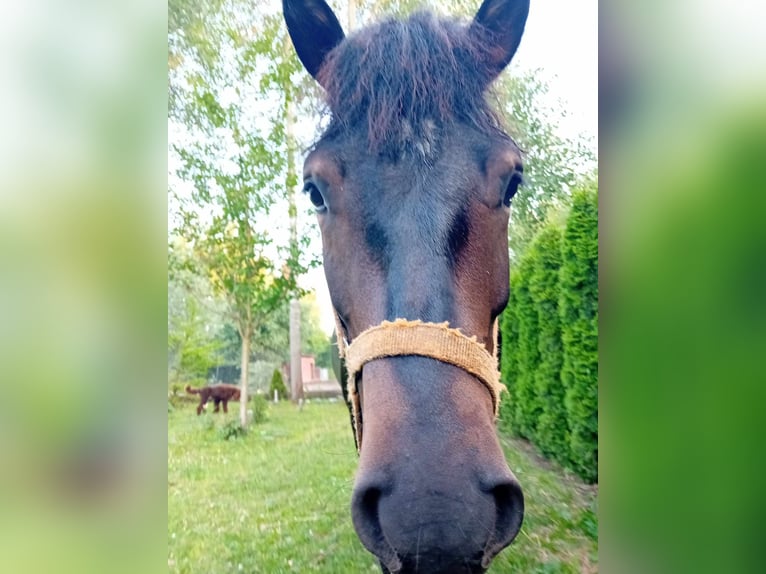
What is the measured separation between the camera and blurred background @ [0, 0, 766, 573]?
1059 mm

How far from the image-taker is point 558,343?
5.87 feet

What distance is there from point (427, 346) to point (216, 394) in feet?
3.20

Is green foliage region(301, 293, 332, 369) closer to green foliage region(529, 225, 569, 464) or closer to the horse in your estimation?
the horse

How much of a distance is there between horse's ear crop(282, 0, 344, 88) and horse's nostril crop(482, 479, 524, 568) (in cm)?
124

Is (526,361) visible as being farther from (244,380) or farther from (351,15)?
(351,15)

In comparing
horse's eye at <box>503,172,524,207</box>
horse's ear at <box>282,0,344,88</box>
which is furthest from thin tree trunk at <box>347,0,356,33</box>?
horse's eye at <box>503,172,524,207</box>

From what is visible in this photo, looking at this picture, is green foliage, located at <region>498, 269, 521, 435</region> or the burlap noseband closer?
the burlap noseband

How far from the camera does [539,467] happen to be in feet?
5.70

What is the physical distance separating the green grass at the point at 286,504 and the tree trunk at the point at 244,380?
34 mm

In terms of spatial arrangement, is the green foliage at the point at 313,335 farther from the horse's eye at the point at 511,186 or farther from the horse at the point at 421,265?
the horse's eye at the point at 511,186

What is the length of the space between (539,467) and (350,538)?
697 mm

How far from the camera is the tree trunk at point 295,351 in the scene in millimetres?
1723
